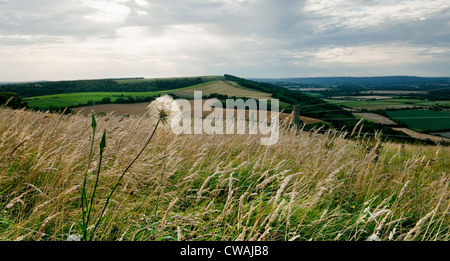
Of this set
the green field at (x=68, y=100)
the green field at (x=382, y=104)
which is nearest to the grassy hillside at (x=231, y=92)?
the green field at (x=68, y=100)

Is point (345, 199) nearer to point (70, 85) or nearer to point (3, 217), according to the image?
point (3, 217)

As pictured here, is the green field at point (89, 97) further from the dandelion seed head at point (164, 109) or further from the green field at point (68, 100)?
the dandelion seed head at point (164, 109)

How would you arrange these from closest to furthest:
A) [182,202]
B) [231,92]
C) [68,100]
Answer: [182,202]
[68,100]
[231,92]

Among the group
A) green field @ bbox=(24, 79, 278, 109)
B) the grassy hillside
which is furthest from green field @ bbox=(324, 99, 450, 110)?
green field @ bbox=(24, 79, 278, 109)

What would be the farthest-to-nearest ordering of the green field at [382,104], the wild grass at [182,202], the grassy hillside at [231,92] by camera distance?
the grassy hillside at [231,92]
the green field at [382,104]
the wild grass at [182,202]

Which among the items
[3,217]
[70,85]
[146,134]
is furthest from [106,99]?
[3,217]

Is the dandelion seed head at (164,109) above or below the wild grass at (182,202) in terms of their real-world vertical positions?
above

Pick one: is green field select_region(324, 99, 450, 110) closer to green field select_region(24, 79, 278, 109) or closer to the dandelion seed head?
green field select_region(24, 79, 278, 109)

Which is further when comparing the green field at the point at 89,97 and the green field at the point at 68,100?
the green field at the point at 89,97

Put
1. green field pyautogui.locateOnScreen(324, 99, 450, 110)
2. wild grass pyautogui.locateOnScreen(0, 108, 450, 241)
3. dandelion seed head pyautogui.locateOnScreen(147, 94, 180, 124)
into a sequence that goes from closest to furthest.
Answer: wild grass pyautogui.locateOnScreen(0, 108, 450, 241), dandelion seed head pyautogui.locateOnScreen(147, 94, 180, 124), green field pyautogui.locateOnScreen(324, 99, 450, 110)

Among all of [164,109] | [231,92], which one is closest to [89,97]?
[231,92]

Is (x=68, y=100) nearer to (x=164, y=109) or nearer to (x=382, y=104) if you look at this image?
(x=382, y=104)
